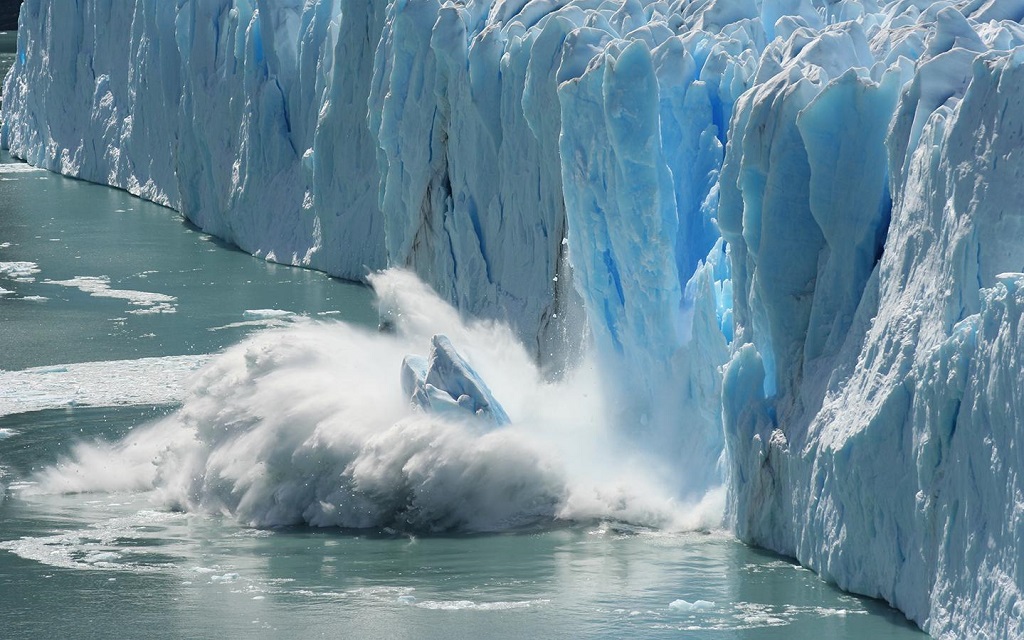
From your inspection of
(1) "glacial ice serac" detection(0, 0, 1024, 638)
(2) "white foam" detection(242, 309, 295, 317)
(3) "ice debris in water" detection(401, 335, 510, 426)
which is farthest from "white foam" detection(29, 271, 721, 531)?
(2) "white foam" detection(242, 309, 295, 317)

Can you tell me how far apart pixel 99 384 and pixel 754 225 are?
23.4ft

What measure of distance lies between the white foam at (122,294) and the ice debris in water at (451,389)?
750 cm

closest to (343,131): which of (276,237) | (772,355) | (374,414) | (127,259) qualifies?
(276,237)

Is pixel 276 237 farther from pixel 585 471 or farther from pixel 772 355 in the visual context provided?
pixel 772 355

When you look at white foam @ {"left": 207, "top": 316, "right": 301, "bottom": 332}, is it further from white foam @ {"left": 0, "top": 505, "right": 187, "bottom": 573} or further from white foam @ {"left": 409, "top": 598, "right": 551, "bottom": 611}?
white foam @ {"left": 409, "top": 598, "right": 551, "bottom": 611}

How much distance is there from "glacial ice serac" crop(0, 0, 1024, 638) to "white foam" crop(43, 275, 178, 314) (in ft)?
6.66

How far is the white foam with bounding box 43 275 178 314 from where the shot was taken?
1817cm

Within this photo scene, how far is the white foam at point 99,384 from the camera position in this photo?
556 inches

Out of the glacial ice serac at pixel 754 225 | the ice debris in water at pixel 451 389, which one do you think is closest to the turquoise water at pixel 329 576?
the glacial ice serac at pixel 754 225

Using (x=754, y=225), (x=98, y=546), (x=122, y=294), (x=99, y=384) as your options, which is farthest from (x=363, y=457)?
(x=122, y=294)

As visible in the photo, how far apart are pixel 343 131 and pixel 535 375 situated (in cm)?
617

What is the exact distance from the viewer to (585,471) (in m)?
10.8

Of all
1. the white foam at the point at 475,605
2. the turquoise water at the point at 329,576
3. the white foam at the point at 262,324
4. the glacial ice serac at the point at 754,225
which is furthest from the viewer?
the white foam at the point at 262,324

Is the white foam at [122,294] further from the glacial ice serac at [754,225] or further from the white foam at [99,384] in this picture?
the white foam at [99,384]
